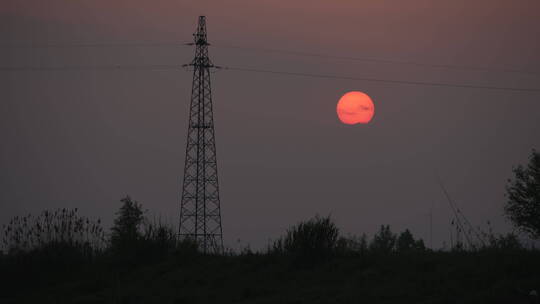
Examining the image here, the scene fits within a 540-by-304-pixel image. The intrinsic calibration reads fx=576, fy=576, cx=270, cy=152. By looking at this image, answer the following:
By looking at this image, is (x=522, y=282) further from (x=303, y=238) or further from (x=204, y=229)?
(x=204, y=229)

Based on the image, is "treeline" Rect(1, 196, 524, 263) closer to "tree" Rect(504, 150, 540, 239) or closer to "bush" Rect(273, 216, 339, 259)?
"bush" Rect(273, 216, 339, 259)

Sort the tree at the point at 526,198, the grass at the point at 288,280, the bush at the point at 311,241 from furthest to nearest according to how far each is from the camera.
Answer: the tree at the point at 526,198, the bush at the point at 311,241, the grass at the point at 288,280

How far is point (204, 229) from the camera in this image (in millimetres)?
36219

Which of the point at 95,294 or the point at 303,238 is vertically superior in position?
the point at 303,238

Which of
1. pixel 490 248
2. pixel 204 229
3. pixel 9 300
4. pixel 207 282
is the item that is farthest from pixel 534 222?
pixel 9 300

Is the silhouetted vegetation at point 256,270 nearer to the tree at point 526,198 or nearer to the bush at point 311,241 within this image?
the bush at point 311,241

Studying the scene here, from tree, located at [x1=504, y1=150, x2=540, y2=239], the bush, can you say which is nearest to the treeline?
the bush

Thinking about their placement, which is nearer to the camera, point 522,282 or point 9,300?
point 522,282

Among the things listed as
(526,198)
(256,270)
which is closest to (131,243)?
(256,270)

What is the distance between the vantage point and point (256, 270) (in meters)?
14.8

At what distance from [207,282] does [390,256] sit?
4561mm

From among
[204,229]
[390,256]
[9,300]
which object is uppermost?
[204,229]

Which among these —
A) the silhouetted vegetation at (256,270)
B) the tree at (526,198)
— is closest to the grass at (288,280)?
the silhouetted vegetation at (256,270)

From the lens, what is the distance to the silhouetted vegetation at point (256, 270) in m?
11.1
